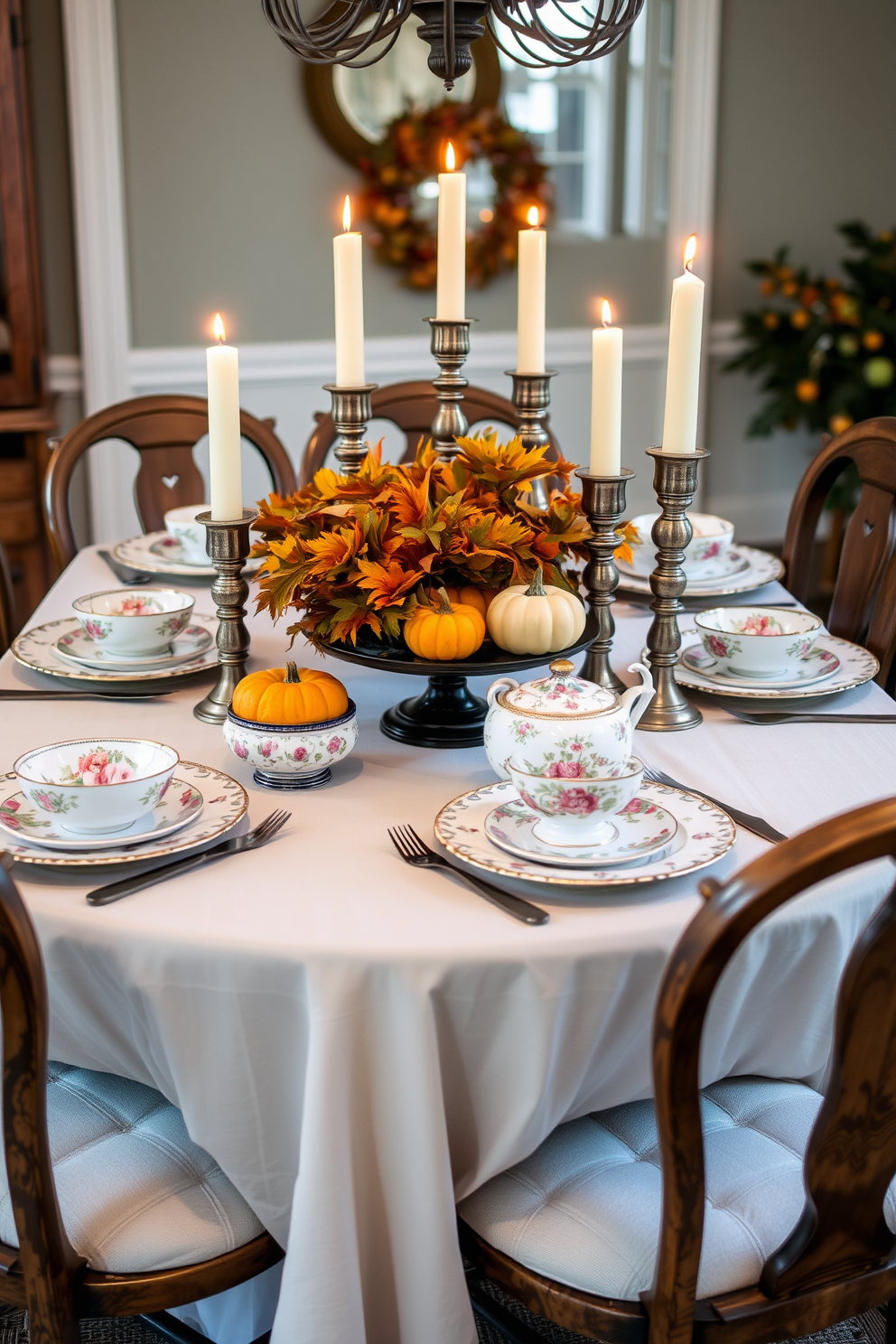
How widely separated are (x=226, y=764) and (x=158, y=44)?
2875mm

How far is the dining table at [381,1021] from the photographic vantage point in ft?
3.24

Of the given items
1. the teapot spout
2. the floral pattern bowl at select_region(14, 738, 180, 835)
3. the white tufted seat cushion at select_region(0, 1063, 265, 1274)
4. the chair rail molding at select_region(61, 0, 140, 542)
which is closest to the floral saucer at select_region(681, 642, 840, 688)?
the teapot spout

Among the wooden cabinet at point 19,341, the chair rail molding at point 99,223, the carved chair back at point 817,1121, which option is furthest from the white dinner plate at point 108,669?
the chair rail molding at point 99,223

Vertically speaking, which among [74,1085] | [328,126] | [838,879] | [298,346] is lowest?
[74,1085]

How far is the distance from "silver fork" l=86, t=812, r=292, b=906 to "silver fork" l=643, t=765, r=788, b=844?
1.19 ft

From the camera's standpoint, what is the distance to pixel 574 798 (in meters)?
1.08

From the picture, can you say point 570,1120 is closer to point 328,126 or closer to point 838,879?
point 838,879

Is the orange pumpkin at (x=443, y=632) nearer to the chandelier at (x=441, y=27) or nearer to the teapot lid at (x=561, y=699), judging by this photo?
the teapot lid at (x=561, y=699)

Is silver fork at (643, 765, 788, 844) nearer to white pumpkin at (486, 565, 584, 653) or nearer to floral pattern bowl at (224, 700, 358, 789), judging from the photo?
white pumpkin at (486, 565, 584, 653)

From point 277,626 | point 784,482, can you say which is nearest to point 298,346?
point 784,482

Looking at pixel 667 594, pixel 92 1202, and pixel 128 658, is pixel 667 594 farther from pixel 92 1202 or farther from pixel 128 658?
pixel 92 1202

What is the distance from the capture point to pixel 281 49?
364 centimetres

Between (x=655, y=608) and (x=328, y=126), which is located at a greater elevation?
(x=328, y=126)

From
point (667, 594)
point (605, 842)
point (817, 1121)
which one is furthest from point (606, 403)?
point (817, 1121)
